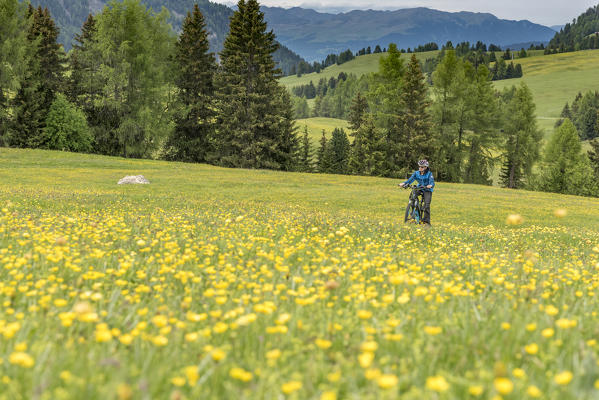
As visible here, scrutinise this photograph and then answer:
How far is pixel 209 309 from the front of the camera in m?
3.09

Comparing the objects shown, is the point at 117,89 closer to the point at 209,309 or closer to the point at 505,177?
the point at 209,309

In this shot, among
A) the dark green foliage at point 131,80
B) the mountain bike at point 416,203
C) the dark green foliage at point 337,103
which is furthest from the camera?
the dark green foliage at point 337,103

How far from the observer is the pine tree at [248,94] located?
159 ft

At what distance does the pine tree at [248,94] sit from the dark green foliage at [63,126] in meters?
16.2

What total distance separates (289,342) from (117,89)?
5152cm

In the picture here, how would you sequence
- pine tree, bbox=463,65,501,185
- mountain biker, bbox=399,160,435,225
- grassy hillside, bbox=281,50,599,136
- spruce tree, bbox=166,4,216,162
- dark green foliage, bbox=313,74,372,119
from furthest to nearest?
dark green foliage, bbox=313,74,372,119
grassy hillside, bbox=281,50,599,136
pine tree, bbox=463,65,501,185
spruce tree, bbox=166,4,216,162
mountain biker, bbox=399,160,435,225

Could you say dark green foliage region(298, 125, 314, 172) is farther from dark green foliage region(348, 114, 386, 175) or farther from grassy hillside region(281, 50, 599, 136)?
grassy hillside region(281, 50, 599, 136)

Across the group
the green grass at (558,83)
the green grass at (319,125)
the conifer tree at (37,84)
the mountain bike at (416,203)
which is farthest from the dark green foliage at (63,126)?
the green grass at (558,83)

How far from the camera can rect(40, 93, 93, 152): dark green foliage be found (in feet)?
154

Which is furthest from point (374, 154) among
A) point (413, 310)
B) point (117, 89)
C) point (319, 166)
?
point (413, 310)

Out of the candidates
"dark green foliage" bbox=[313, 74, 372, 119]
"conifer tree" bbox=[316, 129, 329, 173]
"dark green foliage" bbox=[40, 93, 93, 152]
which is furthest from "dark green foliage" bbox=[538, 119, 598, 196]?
"dark green foliage" bbox=[313, 74, 372, 119]

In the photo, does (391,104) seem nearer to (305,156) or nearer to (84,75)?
(305,156)

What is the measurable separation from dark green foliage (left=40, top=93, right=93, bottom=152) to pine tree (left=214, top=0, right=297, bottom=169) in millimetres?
16230

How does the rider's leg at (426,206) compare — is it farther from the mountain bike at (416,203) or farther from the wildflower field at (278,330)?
the wildflower field at (278,330)
